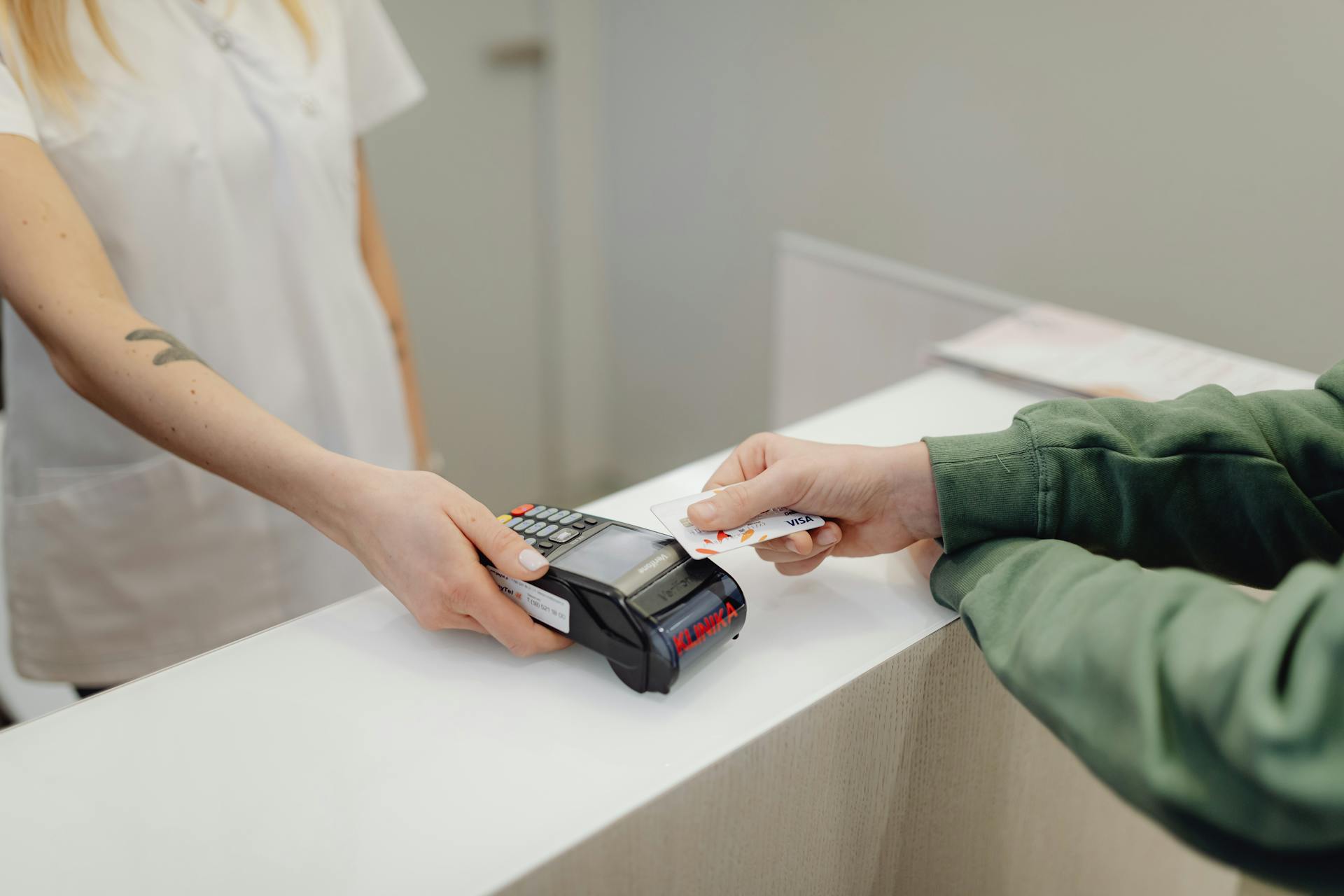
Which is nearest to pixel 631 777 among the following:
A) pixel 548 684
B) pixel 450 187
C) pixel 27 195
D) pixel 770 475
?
pixel 548 684

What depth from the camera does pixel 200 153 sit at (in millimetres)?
847

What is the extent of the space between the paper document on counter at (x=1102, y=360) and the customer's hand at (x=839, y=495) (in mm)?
331

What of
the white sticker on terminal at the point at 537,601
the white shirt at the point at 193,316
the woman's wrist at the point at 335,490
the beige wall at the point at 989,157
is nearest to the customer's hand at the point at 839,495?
the white sticker on terminal at the point at 537,601

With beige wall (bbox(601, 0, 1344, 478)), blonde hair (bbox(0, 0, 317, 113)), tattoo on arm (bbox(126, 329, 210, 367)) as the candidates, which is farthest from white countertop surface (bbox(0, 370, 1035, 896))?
beige wall (bbox(601, 0, 1344, 478))

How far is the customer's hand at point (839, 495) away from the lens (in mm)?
599

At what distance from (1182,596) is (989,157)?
43.0 inches

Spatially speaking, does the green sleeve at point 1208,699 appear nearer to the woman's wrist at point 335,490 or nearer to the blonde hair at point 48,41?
the woman's wrist at point 335,490

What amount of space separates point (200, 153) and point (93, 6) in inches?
5.3

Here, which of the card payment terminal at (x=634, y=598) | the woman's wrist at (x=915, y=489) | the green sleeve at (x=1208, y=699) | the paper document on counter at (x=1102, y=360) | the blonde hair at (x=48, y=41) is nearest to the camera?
the green sleeve at (x=1208, y=699)

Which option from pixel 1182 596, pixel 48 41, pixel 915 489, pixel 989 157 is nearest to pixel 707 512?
pixel 915 489

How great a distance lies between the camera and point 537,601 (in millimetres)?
545

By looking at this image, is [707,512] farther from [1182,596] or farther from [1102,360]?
[1102,360]

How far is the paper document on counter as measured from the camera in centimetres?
85

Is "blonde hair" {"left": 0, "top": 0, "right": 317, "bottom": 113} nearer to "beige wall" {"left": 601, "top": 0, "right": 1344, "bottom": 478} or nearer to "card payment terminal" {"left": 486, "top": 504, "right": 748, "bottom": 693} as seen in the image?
"card payment terminal" {"left": 486, "top": 504, "right": 748, "bottom": 693}
